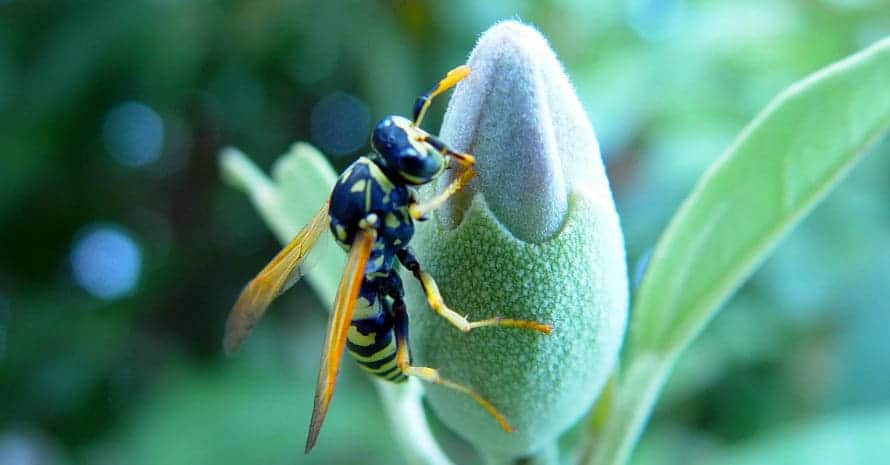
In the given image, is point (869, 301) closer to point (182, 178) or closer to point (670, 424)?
point (670, 424)

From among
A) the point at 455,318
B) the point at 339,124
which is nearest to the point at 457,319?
the point at 455,318

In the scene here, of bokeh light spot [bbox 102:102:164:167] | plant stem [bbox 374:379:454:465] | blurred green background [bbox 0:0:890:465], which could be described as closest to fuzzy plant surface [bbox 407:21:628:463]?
plant stem [bbox 374:379:454:465]

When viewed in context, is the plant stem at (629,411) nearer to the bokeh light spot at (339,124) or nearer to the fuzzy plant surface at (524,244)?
the fuzzy plant surface at (524,244)

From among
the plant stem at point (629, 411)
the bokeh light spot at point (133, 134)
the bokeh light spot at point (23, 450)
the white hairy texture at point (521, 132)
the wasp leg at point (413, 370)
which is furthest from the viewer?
the bokeh light spot at point (23, 450)

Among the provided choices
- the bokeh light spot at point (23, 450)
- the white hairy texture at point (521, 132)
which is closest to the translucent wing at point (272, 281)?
the white hairy texture at point (521, 132)

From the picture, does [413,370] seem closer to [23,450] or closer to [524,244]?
[524,244]

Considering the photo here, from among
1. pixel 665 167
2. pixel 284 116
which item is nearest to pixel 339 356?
pixel 665 167
